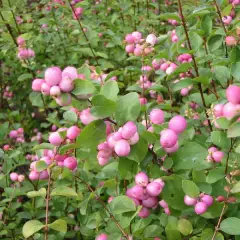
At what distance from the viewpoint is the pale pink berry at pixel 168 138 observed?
1.11 metres

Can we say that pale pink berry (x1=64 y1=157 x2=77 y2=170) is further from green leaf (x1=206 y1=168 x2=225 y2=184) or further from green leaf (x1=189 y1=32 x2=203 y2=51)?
green leaf (x1=189 y1=32 x2=203 y2=51)

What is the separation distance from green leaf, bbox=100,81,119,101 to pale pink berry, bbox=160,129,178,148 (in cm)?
18

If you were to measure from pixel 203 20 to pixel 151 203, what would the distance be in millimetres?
815

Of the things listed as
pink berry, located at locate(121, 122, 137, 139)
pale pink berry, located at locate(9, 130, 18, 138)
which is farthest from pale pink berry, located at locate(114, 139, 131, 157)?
pale pink berry, located at locate(9, 130, 18, 138)

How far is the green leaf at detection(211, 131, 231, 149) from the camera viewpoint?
3.89 ft

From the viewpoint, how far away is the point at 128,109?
1.16 m

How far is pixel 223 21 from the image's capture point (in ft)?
5.63

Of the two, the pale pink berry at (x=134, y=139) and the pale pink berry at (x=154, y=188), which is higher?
the pale pink berry at (x=134, y=139)

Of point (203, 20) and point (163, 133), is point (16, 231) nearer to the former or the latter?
point (163, 133)

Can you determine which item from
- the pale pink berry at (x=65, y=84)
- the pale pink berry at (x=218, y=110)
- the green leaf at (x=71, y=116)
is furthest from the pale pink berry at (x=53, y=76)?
the pale pink berry at (x=218, y=110)

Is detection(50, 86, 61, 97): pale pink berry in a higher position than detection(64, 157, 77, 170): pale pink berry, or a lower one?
higher

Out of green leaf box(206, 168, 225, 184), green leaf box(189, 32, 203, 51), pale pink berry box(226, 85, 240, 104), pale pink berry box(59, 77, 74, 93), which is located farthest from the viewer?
green leaf box(189, 32, 203, 51)

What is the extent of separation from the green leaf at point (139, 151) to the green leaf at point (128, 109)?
74 millimetres

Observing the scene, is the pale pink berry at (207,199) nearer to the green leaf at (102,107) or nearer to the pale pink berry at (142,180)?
the pale pink berry at (142,180)
